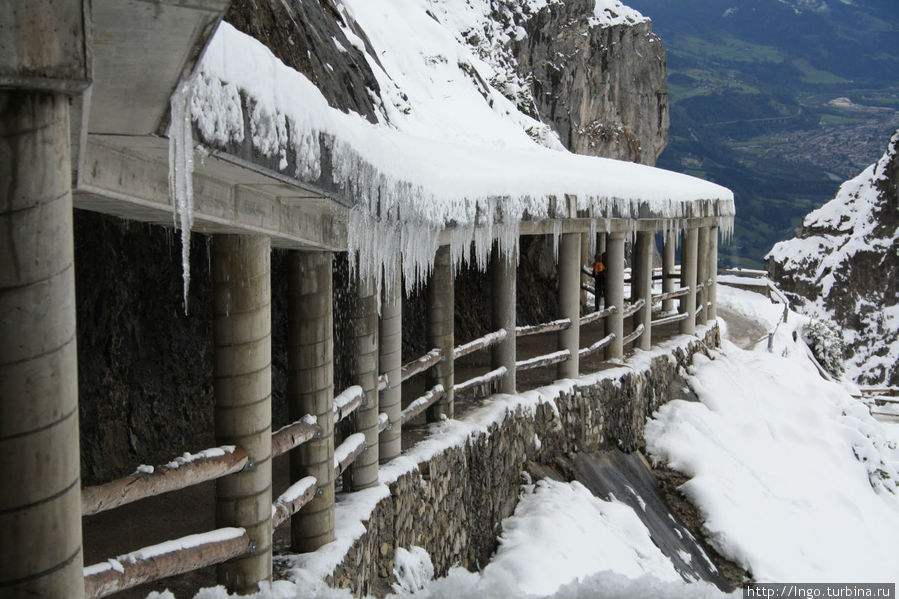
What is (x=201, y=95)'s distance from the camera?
2725mm

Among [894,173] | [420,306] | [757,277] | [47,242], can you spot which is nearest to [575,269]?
[420,306]

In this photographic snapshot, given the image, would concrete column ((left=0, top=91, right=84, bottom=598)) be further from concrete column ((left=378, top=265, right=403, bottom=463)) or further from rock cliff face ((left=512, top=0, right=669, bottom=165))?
rock cliff face ((left=512, top=0, right=669, bottom=165))

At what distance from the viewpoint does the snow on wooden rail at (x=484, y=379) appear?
9.05 metres

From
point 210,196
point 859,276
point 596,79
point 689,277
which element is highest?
point 596,79

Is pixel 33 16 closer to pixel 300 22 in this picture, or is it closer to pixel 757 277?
pixel 300 22

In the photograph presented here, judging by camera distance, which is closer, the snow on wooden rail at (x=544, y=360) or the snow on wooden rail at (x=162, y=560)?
the snow on wooden rail at (x=162, y=560)

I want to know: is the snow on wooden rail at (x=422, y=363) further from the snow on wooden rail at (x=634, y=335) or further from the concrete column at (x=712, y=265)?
the concrete column at (x=712, y=265)

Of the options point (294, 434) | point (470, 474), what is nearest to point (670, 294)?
point (470, 474)

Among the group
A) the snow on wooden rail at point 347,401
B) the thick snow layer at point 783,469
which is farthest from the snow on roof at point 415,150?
the thick snow layer at point 783,469

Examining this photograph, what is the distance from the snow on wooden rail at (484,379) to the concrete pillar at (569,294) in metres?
1.42

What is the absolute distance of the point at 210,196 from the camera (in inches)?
143

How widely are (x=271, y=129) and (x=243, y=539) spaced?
6.60 ft

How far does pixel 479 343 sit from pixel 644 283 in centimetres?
512

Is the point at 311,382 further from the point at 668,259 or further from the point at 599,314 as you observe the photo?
the point at 668,259
